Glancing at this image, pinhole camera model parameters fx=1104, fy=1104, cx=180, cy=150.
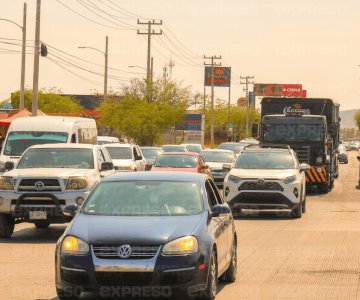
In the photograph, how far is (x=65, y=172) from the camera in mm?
20344

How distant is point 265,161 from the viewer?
28.5 metres

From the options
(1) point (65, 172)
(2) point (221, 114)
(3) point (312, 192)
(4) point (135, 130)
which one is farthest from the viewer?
(2) point (221, 114)

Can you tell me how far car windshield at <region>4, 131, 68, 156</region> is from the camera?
3042 cm

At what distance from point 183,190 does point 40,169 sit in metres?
8.20

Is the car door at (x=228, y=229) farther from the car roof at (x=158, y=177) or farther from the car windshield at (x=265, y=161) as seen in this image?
the car windshield at (x=265, y=161)

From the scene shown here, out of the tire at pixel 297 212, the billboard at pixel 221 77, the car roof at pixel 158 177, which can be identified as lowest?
the tire at pixel 297 212

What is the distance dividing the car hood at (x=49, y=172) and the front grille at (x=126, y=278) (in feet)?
29.5

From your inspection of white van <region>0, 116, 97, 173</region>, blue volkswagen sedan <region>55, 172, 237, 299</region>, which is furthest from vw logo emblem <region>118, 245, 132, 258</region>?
white van <region>0, 116, 97, 173</region>

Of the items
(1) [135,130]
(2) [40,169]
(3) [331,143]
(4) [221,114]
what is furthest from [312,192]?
(4) [221,114]

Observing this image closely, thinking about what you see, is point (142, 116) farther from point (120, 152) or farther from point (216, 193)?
point (216, 193)

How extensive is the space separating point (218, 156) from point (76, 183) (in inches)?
1015

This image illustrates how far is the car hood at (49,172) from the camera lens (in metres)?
20.0

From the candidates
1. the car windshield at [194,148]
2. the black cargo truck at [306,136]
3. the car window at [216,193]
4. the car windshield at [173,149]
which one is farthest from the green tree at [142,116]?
the car window at [216,193]

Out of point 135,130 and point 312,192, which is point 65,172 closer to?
point 312,192
